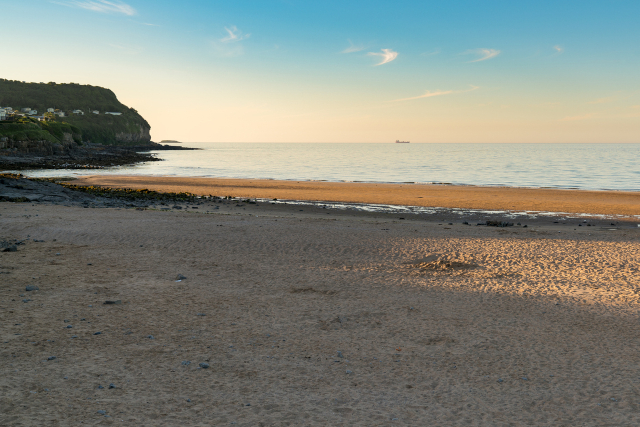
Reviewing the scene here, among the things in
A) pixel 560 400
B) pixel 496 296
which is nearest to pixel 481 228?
pixel 496 296

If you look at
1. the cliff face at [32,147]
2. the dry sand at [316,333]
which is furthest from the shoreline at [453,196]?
the cliff face at [32,147]

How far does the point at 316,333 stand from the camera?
7547mm

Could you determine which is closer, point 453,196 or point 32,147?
point 453,196

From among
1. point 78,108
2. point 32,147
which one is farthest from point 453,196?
point 78,108

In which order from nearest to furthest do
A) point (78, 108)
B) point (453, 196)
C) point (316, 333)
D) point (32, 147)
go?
point (316, 333) < point (453, 196) < point (32, 147) < point (78, 108)

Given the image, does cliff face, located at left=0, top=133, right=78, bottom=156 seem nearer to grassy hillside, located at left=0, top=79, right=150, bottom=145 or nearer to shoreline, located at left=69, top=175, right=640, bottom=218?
shoreline, located at left=69, top=175, right=640, bottom=218

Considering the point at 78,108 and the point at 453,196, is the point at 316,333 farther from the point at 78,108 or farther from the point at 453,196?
the point at 78,108

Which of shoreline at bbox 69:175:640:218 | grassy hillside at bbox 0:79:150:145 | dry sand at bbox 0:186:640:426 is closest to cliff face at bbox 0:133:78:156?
shoreline at bbox 69:175:640:218

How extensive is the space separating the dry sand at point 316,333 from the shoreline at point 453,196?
558 inches

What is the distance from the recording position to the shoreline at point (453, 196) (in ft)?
93.5

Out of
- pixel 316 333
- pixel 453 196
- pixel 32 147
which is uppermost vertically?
pixel 32 147

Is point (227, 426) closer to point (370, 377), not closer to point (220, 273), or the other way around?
point (370, 377)

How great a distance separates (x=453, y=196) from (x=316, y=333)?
29403 mm

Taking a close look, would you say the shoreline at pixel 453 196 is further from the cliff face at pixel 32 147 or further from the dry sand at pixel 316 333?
the cliff face at pixel 32 147
